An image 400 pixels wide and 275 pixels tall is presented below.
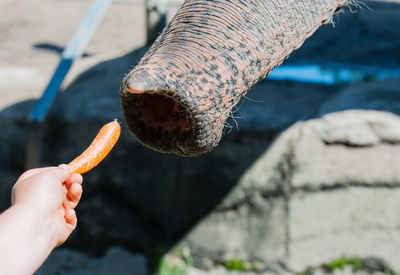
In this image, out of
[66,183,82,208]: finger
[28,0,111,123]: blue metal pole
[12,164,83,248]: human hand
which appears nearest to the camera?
[12,164,83,248]: human hand

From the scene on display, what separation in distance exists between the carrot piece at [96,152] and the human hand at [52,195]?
9 cm

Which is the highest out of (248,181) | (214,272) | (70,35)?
(248,181)

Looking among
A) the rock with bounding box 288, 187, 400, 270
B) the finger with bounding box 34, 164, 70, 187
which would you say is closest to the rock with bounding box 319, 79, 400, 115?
the rock with bounding box 288, 187, 400, 270

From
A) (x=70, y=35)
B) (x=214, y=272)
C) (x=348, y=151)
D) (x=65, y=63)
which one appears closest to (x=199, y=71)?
(x=348, y=151)

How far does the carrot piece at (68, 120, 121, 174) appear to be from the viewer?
5.29 feet

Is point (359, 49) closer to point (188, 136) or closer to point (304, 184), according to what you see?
point (304, 184)

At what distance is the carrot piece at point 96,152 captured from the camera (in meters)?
1.61

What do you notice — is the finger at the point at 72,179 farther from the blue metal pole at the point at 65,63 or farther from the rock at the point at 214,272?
the rock at the point at 214,272

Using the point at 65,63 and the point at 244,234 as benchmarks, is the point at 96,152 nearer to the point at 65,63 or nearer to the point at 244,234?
the point at 244,234

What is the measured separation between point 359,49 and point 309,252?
1499 mm

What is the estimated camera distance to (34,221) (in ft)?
4.45

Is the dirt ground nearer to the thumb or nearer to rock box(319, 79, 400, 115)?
rock box(319, 79, 400, 115)

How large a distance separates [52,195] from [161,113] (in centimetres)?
30

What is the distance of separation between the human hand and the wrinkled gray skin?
7.6 inches
